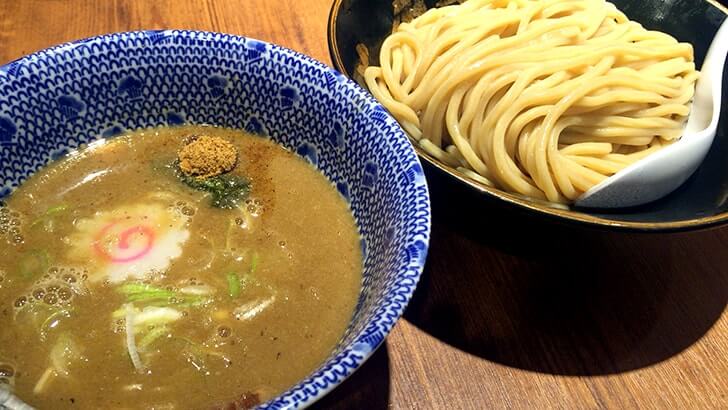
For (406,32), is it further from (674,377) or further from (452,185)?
(674,377)

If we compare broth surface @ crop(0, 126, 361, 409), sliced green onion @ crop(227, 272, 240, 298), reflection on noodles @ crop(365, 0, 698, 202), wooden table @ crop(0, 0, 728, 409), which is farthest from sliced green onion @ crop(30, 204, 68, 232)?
reflection on noodles @ crop(365, 0, 698, 202)

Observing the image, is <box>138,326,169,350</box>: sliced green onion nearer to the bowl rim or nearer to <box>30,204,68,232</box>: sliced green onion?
<box>30,204,68,232</box>: sliced green onion

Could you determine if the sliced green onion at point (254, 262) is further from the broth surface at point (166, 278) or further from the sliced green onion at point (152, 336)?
the sliced green onion at point (152, 336)

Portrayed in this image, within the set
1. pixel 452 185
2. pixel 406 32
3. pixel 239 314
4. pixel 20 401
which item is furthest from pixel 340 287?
pixel 406 32

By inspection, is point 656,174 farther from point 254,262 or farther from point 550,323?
point 254,262

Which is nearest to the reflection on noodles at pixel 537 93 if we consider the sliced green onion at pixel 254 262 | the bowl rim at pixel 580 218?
the bowl rim at pixel 580 218

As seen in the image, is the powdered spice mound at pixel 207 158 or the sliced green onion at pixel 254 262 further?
the powdered spice mound at pixel 207 158
